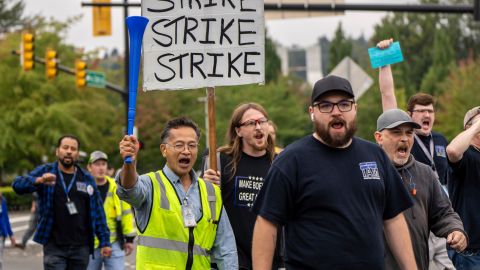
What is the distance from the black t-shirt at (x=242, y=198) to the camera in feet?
24.7

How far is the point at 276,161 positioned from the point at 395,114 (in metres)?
1.57

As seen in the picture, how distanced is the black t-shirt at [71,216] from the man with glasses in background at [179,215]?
4181 millimetres

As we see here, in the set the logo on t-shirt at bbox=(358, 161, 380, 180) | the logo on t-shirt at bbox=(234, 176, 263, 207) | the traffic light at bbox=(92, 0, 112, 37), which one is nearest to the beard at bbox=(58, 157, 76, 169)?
the logo on t-shirt at bbox=(234, 176, 263, 207)

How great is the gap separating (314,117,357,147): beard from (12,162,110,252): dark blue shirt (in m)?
5.52

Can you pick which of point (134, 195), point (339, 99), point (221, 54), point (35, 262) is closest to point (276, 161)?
point (339, 99)

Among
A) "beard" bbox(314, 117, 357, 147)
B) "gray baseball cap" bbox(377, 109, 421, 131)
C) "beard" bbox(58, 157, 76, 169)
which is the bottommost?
"beard" bbox(58, 157, 76, 169)

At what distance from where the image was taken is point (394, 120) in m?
6.66

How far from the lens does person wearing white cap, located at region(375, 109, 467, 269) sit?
6.36 metres

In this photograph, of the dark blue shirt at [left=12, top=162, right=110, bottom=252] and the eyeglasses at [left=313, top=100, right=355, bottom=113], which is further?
the dark blue shirt at [left=12, top=162, right=110, bottom=252]

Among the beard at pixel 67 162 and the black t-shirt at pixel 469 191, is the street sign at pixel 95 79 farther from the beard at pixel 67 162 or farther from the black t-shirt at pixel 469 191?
the black t-shirt at pixel 469 191

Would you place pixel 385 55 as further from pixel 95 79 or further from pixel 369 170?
pixel 95 79

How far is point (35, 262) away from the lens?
18.9 meters

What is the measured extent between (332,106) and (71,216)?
5710 mm

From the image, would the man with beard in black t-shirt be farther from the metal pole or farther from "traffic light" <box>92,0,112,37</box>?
"traffic light" <box>92,0,112,37</box>
